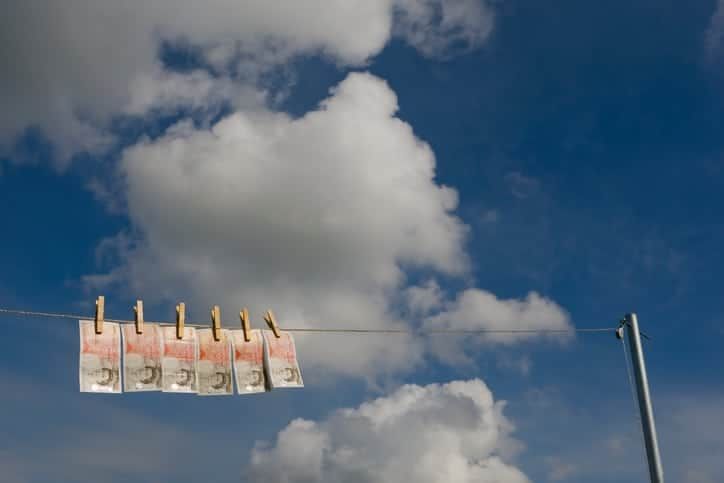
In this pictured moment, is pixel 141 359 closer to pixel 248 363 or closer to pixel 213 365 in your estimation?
pixel 213 365

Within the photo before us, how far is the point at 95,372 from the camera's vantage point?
16031 millimetres

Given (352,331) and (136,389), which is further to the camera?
(352,331)

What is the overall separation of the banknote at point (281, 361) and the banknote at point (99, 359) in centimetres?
357

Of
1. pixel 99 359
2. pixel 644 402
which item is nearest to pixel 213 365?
pixel 99 359

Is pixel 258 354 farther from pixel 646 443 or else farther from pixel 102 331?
pixel 646 443

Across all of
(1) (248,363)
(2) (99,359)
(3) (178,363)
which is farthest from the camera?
(1) (248,363)

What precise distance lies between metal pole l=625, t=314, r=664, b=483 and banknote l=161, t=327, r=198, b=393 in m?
10.6

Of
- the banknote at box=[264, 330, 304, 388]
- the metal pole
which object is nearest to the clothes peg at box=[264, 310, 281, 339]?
the banknote at box=[264, 330, 304, 388]

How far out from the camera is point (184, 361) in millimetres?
16984

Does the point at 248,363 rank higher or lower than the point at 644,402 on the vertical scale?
higher

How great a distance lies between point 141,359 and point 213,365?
174cm

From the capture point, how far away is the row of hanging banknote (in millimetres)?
16188

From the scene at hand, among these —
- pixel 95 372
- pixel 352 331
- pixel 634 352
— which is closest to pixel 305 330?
pixel 352 331

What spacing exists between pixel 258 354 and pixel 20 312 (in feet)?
18.2
